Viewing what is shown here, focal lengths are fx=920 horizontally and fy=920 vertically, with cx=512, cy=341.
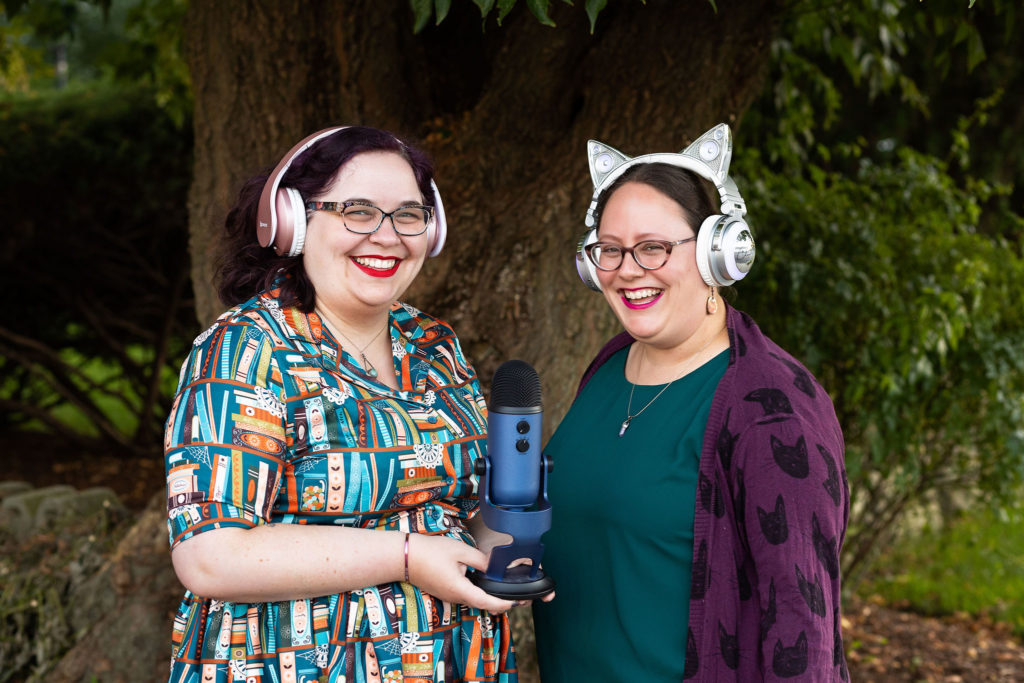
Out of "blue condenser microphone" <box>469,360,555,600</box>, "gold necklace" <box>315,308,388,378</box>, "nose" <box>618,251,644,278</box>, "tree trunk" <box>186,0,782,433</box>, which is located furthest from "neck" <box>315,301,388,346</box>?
"tree trunk" <box>186,0,782,433</box>

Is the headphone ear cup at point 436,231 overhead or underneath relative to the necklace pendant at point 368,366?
overhead

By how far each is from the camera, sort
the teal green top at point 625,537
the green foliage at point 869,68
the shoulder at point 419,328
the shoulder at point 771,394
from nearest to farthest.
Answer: the shoulder at point 771,394 → the teal green top at point 625,537 → the shoulder at point 419,328 → the green foliage at point 869,68

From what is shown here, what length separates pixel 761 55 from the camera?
3645mm

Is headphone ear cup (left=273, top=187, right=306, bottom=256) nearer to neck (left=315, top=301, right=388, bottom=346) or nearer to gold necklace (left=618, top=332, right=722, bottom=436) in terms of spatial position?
neck (left=315, top=301, right=388, bottom=346)

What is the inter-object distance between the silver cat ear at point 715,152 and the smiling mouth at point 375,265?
2.47 feet

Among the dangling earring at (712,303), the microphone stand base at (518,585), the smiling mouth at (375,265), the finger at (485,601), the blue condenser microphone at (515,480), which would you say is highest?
the smiling mouth at (375,265)

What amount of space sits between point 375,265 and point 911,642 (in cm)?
473

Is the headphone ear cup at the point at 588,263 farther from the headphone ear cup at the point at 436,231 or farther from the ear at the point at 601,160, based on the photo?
the headphone ear cup at the point at 436,231

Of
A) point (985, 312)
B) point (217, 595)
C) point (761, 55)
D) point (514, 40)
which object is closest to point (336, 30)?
point (514, 40)

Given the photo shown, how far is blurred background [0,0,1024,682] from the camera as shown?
11.6 feet

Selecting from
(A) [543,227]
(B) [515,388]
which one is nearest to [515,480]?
(B) [515,388]

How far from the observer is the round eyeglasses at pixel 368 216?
2.17 meters

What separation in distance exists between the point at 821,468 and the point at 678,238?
619 millimetres

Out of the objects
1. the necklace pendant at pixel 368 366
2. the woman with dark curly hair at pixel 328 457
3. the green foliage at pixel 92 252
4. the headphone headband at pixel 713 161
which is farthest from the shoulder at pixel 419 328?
the green foliage at pixel 92 252
